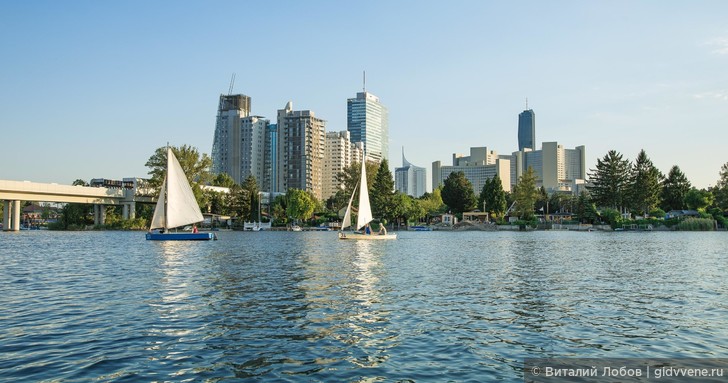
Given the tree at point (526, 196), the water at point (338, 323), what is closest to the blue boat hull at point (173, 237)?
the water at point (338, 323)

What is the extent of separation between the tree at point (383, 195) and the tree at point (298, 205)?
27.5 metres

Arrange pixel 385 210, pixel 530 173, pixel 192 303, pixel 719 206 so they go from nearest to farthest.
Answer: pixel 192 303
pixel 719 206
pixel 385 210
pixel 530 173

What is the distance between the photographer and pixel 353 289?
88.5ft

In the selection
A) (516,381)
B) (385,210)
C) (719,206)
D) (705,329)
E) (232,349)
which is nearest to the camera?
(516,381)

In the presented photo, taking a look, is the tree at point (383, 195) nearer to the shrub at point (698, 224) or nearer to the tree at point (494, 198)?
the tree at point (494, 198)

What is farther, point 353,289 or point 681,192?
point 681,192

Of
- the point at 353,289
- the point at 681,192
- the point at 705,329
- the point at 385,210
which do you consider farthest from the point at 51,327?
the point at 681,192

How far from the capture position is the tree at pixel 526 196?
178 m

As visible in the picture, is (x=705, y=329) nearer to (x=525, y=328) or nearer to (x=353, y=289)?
(x=525, y=328)

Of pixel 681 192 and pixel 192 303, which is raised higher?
pixel 681 192

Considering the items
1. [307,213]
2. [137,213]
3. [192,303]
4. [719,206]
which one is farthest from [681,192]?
[192,303]

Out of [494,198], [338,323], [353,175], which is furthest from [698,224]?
[338,323]

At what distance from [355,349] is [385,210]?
494 feet

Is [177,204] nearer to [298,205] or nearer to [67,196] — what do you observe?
[67,196]
